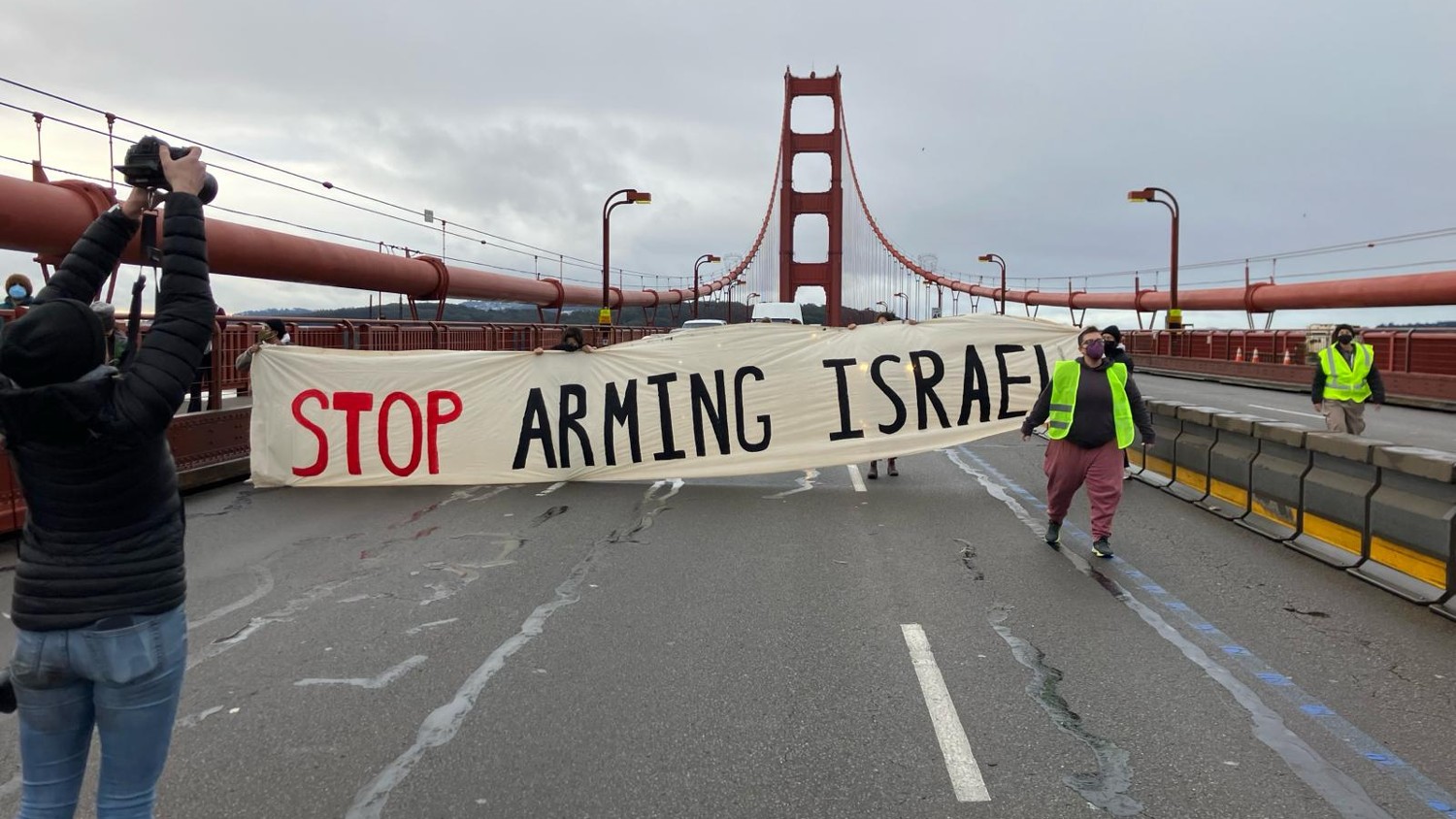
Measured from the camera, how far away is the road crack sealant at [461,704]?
3.15 metres

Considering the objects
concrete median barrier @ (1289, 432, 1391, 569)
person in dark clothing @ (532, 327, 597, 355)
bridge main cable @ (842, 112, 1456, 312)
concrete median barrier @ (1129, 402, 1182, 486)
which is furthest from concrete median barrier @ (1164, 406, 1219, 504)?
bridge main cable @ (842, 112, 1456, 312)

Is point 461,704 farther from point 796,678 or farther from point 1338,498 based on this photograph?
point 1338,498

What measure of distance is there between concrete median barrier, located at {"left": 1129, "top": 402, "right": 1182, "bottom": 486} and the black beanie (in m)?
9.63

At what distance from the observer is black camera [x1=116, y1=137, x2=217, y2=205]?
2311mm

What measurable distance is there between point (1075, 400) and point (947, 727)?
151 inches

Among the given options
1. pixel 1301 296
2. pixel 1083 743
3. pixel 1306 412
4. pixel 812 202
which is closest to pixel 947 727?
pixel 1083 743

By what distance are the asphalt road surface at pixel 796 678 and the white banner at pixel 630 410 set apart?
87.0 inches

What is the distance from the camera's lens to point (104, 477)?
207 centimetres

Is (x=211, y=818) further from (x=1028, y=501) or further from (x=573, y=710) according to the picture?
(x=1028, y=501)

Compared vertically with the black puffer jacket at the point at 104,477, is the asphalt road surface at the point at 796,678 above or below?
below

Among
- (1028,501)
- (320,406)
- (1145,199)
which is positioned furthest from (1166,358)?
(320,406)

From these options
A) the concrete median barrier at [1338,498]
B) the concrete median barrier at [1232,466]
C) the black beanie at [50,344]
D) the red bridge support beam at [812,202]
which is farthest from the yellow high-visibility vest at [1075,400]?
the red bridge support beam at [812,202]

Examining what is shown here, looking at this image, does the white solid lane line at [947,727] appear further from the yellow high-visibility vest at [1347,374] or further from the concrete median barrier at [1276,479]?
the yellow high-visibility vest at [1347,374]

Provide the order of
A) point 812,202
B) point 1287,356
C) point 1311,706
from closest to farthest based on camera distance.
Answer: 1. point 1311,706
2. point 1287,356
3. point 812,202
